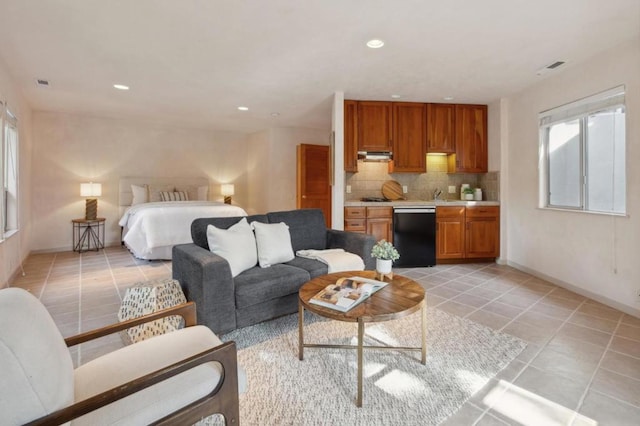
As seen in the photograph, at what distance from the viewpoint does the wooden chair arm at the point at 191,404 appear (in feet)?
2.86

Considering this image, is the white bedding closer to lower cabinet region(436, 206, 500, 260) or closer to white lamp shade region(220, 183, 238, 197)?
white lamp shade region(220, 183, 238, 197)

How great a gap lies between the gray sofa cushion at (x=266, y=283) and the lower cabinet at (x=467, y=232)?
2.73 metres

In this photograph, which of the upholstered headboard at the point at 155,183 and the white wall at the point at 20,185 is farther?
the upholstered headboard at the point at 155,183

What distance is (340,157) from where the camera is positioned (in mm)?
4312

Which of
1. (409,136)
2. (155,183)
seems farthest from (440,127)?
(155,183)

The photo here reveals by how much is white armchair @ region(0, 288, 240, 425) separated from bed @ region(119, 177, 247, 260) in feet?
12.3

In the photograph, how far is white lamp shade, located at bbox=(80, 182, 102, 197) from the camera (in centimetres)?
570

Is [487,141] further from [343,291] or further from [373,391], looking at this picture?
[373,391]

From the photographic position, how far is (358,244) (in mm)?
3166

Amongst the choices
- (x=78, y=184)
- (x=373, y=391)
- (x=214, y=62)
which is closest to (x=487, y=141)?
(x=214, y=62)

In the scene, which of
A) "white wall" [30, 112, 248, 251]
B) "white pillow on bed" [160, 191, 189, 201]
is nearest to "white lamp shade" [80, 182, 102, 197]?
"white wall" [30, 112, 248, 251]

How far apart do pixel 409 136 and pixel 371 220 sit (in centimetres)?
141

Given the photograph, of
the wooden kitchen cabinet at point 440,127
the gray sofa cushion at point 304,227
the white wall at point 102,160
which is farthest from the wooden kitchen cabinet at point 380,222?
the white wall at point 102,160

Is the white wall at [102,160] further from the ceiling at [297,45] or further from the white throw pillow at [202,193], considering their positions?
the ceiling at [297,45]
